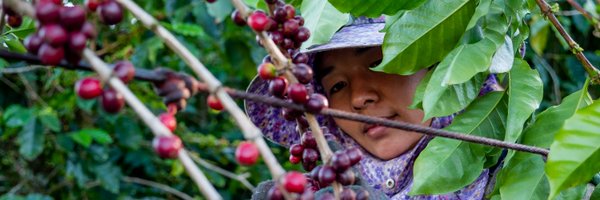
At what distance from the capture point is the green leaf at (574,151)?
0.77 metres

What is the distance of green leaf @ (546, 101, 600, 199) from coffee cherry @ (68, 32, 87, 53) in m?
0.44

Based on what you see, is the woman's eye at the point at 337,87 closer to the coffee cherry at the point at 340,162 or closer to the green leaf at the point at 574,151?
the green leaf at the point at 574,151

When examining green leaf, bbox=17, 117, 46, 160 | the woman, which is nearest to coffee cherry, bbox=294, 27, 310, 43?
the woman

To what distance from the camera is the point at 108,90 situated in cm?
53

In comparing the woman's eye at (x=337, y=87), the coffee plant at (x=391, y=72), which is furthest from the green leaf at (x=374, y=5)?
the woman's eye at (x=337, y=87)

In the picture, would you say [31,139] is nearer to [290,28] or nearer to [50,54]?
[290,28]

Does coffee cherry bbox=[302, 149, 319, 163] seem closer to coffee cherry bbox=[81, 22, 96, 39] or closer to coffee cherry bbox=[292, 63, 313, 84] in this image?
coffee cherry bbox=[292, 63, 313, 84]

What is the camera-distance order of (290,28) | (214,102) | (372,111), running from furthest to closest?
(372,111)
(290,28)
(214,102)

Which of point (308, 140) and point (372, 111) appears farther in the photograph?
point (372, 111)

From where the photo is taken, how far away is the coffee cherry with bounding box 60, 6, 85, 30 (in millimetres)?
531

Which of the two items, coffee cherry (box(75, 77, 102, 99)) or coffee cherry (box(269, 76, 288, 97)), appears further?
coffee cherry (box(269, 76, 288, 97))

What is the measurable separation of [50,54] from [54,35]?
13mm

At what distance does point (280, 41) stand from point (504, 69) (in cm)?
31

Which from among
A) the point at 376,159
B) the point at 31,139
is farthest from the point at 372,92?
the point at 31,139
